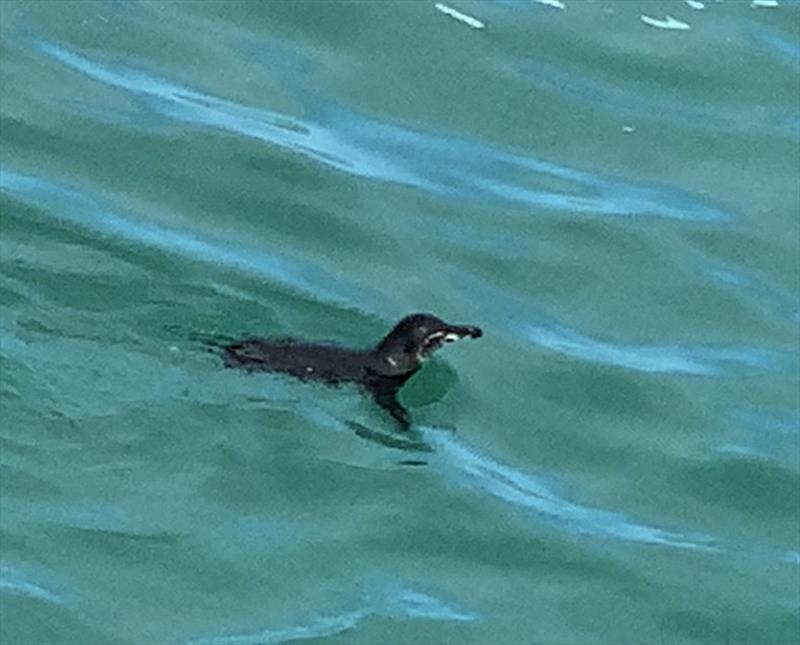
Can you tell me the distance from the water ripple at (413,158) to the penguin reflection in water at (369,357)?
2.68 m

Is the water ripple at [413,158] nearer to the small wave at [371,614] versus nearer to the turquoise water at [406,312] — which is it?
the turquoise water at [406,312]

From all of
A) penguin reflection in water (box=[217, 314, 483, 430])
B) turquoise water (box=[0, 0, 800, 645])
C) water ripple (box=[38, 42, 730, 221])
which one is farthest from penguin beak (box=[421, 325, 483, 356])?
water ripple (box=[38, 42, 730, 221])

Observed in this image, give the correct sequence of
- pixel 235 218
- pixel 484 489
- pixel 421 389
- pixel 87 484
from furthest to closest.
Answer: pixel 235 218, pixel 421 389, pixel 484 489, pixel 87 484

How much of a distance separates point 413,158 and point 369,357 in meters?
3.31

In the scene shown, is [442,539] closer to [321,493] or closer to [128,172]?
[321,493]

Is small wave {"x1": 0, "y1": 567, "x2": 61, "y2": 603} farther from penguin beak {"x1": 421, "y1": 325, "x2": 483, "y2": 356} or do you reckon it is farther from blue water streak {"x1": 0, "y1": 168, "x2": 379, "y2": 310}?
blue water streak {"x1": 0, "y1": 168, "x2": 379, "y2": 310}

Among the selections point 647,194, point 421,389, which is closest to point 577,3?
point 647,194

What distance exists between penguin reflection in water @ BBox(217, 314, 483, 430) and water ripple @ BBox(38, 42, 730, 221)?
8.78 ft

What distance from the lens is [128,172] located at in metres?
14.4

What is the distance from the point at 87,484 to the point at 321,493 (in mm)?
1093

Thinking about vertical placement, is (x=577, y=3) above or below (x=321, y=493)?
above

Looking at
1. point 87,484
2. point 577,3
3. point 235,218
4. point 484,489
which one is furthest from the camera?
point 577,3

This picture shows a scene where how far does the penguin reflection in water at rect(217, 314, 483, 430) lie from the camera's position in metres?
12.0

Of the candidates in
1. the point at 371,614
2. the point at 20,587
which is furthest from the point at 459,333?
the point at 20,587
